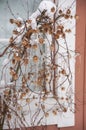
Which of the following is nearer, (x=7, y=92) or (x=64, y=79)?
(x=7, y=92)

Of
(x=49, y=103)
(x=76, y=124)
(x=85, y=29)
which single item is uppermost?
(x=85, y=29)

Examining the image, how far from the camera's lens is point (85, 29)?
2.65m

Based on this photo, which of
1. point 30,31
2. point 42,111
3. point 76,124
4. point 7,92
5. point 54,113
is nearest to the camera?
point 30,31

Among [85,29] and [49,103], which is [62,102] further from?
[85,29]

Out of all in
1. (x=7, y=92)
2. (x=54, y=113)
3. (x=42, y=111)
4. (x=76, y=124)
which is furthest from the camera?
(x=76, y=124)

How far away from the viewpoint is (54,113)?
241 cm

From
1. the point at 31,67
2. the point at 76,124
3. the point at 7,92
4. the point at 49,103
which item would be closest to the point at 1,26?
the point at 31,67

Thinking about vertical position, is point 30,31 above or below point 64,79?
above

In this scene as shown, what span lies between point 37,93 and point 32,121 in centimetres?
28

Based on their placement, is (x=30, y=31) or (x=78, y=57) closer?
(x=30, y=31)

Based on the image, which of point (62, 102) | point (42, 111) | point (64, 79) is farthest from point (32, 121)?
point (64, 79)

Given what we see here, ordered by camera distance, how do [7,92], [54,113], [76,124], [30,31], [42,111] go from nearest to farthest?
1. [30,31]
2. [7,92]
3. [54,113]
4. [42,111]
5. [76,124]

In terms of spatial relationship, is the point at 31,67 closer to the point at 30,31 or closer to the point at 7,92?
the point at 7,92

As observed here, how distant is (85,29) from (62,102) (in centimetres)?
76
